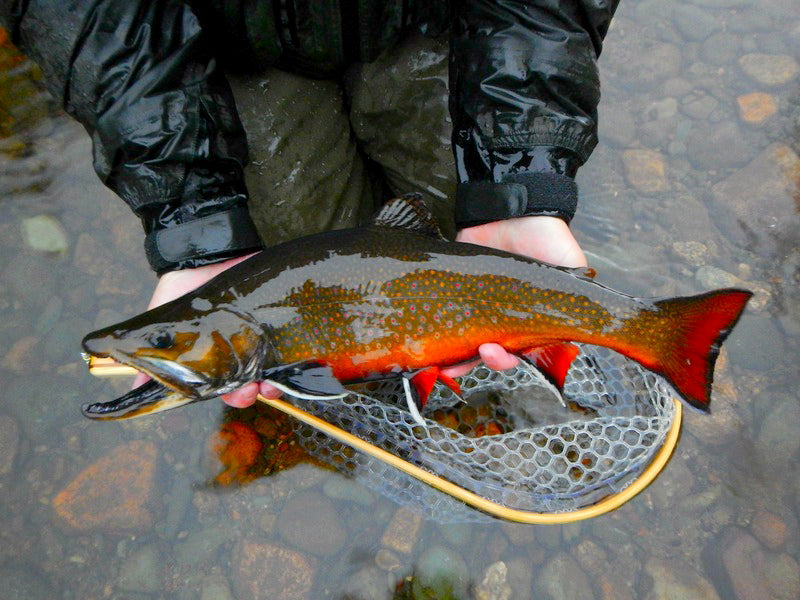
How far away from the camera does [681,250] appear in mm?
4172

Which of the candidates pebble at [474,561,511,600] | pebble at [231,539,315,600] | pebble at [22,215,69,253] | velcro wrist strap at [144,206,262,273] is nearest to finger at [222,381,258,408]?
velcro wrist strap at [144,206,262,273]

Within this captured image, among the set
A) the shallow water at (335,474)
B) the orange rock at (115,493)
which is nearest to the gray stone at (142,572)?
the shallow water at (335,474)

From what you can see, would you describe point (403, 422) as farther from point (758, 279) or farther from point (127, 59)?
point (758, 279)

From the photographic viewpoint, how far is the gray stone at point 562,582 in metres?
2.99

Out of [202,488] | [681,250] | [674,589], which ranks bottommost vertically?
[202,488]

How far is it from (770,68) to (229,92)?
4507mm

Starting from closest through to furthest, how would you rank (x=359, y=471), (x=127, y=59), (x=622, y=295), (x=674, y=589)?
(x=622, y=295) → (x=127, y=59) → (x=674, y=589) → (x=359, y=471)

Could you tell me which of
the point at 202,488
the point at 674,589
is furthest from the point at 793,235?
the point at 202,488

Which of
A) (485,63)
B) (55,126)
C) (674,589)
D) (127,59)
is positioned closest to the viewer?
(127,59)

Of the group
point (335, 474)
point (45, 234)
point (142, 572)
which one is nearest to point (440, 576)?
point (335, 474)

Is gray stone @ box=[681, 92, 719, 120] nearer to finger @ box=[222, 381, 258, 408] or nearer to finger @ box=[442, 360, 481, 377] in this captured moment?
finger @ box=[442, 360, 481, 377]

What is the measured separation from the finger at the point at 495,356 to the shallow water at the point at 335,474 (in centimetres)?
120

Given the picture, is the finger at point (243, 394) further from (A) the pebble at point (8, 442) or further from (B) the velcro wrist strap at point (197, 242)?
(A) the pebble at point (8, 442)

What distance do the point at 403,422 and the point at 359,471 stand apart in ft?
1.81
